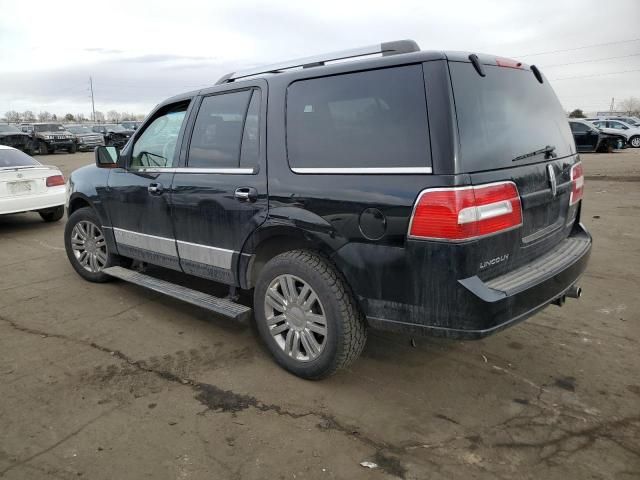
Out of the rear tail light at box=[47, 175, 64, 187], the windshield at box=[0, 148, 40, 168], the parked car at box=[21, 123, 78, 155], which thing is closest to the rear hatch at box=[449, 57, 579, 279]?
the rear tail light at box=[47, 175, 64, 187]

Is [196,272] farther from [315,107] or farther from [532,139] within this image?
[532,139]

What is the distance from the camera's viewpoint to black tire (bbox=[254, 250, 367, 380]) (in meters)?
3.01

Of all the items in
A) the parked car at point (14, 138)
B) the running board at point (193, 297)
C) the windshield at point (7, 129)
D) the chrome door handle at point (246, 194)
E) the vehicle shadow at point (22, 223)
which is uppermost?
the windshield at point (7, 129)

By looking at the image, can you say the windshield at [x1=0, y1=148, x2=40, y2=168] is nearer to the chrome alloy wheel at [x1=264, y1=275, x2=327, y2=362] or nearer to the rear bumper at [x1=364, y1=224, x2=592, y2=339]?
the chrome alloy wheel at [x1=264, y1=275, x2=327, y2=362]

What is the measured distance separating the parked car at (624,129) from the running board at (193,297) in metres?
27.5

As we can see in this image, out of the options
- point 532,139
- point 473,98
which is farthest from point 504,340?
point 473,98

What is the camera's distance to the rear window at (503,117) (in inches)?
104

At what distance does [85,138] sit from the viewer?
31.8 m

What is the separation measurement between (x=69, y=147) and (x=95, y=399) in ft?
99.2

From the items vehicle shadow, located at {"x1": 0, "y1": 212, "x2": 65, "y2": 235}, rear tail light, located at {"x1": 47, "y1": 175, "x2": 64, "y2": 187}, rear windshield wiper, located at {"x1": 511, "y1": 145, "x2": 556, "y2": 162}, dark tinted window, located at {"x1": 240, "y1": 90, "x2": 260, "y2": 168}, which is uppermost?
dark tinted window, located at {"x1": 240, "y1": 90, "x2": 260, "y2": 168}

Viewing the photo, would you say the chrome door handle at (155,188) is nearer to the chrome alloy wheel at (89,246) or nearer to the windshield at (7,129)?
the chrome alloy wheel at (89,246)

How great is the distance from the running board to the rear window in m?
1.87

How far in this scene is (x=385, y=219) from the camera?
2.73m

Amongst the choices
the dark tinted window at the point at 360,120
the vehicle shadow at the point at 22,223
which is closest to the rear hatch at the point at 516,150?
the dark tinted window at the point at 360,120
